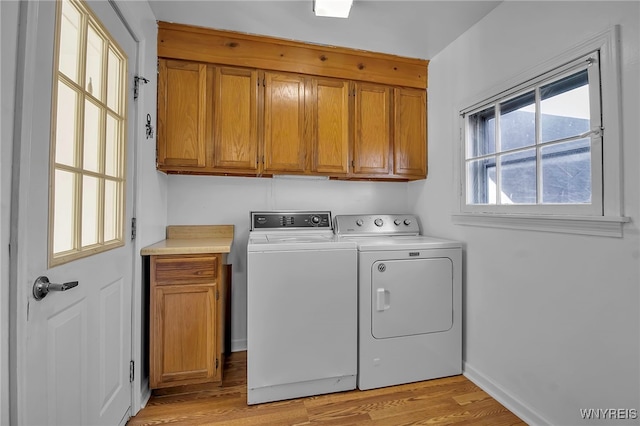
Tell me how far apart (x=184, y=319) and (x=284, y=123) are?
1490mm

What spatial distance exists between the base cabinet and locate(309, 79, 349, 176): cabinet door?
1.09 m

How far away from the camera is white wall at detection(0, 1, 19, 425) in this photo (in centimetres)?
72

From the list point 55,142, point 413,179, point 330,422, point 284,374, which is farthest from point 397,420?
point 55,142

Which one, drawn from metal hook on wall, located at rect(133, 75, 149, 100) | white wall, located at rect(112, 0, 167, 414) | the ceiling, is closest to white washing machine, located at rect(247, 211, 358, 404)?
white wall, located at rect(112, 0, 167, 414)

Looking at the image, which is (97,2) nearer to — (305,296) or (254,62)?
(254,62)

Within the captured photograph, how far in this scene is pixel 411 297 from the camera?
1.89 metres

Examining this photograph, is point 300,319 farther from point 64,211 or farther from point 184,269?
point 64,211

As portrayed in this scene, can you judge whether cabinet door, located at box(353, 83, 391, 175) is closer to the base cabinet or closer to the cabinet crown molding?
the cabinet crown molding

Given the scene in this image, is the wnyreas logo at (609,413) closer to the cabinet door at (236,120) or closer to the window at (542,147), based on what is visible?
the window at (542,147)

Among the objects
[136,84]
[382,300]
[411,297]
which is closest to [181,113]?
[136,84]

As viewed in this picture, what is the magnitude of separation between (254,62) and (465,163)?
1.69m

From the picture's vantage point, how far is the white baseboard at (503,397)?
60.1 inches

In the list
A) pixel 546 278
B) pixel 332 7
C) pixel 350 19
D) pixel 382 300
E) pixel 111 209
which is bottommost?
pixel 382 300

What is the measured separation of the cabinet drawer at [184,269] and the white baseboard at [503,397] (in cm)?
182
